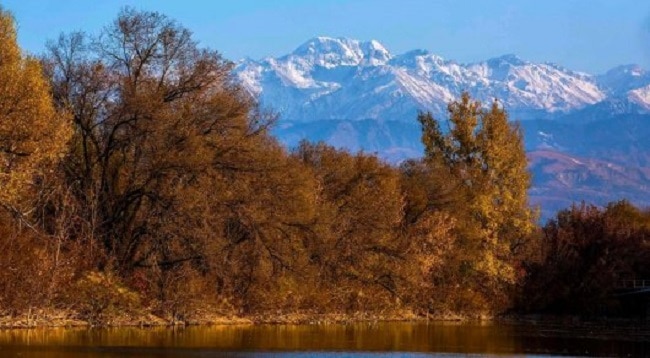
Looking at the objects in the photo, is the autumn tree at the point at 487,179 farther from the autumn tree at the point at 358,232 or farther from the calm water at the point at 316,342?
the calm water at the point at 316,342

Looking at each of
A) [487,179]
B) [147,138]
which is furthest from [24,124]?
[487,179]

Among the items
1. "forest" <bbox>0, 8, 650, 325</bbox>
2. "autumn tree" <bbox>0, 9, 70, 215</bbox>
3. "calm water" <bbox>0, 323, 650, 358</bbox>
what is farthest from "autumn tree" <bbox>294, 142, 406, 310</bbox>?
"autumn tree" <bbox>0, 9, 70, 215</bbox>

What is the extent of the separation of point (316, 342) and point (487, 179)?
42.9m

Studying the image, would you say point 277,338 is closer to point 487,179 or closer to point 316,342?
point 316,342

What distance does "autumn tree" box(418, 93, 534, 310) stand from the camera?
327 ft

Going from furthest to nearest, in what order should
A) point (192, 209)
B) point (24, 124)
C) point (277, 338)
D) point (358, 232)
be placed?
point (358, 232) < point (192, 209) < point (277, 338) < point (24, 124)

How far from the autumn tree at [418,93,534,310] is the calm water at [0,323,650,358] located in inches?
606

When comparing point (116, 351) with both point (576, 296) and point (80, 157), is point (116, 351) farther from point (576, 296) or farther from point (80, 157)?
point (576, 296)

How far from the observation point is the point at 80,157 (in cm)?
7462

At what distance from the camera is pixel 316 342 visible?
62438 millimetres

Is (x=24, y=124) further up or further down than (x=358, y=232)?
further up

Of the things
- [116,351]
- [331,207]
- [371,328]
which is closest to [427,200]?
[331,207]

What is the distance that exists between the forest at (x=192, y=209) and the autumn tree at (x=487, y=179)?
1.03 feet

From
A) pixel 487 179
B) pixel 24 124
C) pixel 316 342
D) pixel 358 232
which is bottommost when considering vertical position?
pixel 316 342
